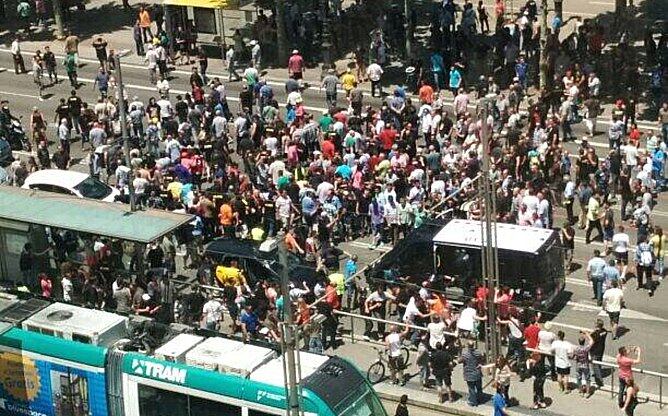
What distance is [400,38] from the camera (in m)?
54.8

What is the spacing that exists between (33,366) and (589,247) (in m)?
15.7

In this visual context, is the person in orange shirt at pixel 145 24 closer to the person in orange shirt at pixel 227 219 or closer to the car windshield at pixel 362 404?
the person in orange shirt at pixel 227 219

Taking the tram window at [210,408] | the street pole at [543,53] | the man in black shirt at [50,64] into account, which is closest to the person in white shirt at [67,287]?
the tram window at [210,408]

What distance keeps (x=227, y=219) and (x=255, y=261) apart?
10.1ft

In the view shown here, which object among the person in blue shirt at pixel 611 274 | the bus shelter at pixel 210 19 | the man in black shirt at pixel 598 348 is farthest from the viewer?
the bus shelter at pixel 210 19

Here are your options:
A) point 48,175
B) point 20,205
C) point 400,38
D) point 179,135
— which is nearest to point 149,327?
point 20,205

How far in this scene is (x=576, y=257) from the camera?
38.7m

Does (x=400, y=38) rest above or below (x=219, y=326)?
above

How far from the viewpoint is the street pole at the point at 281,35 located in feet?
176

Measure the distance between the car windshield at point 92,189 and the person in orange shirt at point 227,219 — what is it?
4.10m

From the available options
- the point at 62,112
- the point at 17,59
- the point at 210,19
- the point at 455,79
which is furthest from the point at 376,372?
the point at 17,59

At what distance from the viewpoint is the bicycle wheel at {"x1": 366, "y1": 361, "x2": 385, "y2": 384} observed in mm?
33562

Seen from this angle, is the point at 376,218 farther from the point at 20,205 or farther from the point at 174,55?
the point at 174,55

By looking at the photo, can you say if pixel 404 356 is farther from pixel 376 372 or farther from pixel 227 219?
pixel 227 219
